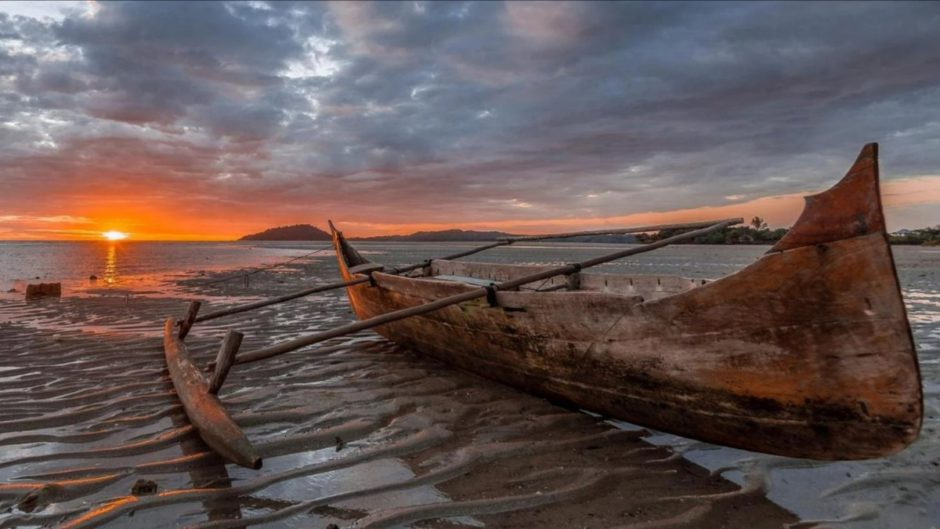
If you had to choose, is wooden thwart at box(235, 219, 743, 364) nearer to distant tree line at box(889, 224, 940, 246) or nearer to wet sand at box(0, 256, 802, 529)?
wet sand at box(0, 256, 802, 529)

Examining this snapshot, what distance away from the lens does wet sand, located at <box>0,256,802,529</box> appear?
9.23ft

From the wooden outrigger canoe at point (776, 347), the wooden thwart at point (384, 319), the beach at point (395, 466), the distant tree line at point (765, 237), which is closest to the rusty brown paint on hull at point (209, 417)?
the beach at point (395, 466)

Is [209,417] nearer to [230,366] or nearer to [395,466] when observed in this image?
[230,366]

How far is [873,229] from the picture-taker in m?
2.56

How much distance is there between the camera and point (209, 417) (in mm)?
3848

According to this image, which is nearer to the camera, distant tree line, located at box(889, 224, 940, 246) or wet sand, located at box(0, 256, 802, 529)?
wet sand, located at box(0, 256, 802, 529)

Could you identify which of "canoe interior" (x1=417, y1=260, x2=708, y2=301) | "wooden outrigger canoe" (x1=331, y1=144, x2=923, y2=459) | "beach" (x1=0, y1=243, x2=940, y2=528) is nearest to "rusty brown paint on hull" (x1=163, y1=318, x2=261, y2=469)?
"beach" (x1=0, y1=243, x2=940, y2=528)

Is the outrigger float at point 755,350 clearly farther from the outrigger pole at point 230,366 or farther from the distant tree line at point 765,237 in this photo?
the distant tree line at point 765,237

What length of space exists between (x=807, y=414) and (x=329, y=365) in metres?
5.22

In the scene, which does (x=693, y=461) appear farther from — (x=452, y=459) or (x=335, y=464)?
(x=335, y=464)

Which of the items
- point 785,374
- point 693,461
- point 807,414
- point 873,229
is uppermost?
point 873,229

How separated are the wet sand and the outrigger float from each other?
0.27 metres

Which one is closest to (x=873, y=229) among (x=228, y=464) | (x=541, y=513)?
(x=541, y=513)

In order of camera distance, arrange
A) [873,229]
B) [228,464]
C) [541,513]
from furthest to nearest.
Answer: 1. [228,464]
2. [541,513]
3. [873,229]
